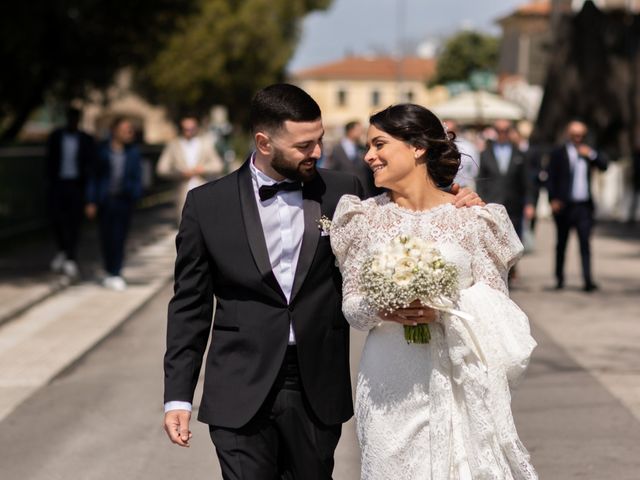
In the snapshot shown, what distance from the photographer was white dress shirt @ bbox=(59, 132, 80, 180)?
50.1 ft

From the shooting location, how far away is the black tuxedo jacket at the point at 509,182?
15.1m

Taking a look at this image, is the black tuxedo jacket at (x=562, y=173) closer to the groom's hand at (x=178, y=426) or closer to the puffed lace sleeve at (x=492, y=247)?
the puffed lace sleeve at (x=492, y=247)

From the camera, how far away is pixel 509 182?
15.4 meters

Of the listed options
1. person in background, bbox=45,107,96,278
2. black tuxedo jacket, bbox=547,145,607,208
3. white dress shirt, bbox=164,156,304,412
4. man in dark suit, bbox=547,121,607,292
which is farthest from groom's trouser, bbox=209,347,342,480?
person in background, bbox=45,107,96,278

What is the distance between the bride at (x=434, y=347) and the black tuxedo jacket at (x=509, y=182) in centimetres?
1090

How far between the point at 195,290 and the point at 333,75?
152 meters

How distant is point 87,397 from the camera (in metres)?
8.73

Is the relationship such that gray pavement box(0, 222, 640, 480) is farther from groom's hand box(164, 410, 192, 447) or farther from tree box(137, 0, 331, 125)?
tree box(137, 0, 331, 125)

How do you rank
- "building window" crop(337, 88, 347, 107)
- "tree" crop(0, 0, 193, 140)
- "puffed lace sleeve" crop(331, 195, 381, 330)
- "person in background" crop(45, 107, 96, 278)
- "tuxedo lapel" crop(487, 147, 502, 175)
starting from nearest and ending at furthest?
"puffed lace sleeve" crop(331, 195, 381, 330)
"person in background" crop(45, 107, 96, 278)
"tuxedo lapel" crop(487, 147, 502, 175)
"tree" crop(0, 0, 193, 140)
"building window" crop(337, 88, 347, 107)

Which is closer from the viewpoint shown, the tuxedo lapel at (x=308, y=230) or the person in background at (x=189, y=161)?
the tuxedo lapel at (x=308, y=230)

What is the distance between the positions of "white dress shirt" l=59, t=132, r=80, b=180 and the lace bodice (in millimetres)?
11536

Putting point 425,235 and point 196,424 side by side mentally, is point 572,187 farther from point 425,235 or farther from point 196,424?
point 425,235

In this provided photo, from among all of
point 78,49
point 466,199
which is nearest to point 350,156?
point 78,49

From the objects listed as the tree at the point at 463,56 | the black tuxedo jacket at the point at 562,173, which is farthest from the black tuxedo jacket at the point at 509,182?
the tree at the point at 463,56
